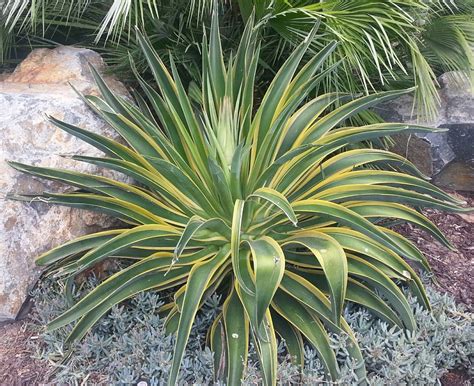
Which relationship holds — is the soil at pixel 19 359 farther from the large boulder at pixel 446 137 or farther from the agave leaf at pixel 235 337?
the large boulder at pixel 446 137

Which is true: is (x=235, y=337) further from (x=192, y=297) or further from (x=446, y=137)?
(x=446, y=137)

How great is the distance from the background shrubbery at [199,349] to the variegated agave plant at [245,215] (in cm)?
7

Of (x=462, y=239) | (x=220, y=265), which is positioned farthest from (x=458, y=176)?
(x=220, y=265)

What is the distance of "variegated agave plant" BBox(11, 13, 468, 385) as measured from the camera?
191 cm

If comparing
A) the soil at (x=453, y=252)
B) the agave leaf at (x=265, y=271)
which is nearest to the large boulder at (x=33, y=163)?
the agave leaf at (x=265, y=271)

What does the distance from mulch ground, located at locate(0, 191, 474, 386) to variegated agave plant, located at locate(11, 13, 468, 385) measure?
28cm

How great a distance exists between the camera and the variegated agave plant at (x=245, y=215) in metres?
1.91

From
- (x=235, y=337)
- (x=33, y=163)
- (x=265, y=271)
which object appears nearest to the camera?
(x=265, y=271)

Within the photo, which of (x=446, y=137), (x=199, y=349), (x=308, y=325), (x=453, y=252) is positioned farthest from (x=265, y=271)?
(x=446, y=137)

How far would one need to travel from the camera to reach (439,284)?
2.59m

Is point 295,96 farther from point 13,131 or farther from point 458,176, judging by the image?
point 458,176

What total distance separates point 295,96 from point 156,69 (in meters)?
0.62

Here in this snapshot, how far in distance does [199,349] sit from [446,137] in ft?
6.38

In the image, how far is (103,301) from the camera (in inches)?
76.8
